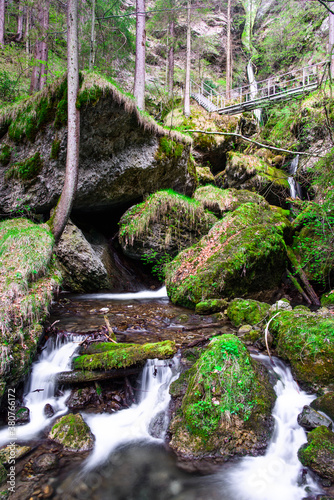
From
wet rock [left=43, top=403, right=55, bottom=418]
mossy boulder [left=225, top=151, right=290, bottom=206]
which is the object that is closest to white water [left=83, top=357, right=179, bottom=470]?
wet rock [left=43, top=403, right=55, bottom=418]

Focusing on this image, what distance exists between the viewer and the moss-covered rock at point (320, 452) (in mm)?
2490

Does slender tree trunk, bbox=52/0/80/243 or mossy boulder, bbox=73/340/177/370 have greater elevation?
slender tree trunk, bbox=52/0/80/243

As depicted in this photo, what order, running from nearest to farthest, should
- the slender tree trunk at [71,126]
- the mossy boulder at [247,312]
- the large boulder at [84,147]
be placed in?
the mossy boulder at [247,312] → the slender tree trunk at [71,126] → the large boulder at [84,147]

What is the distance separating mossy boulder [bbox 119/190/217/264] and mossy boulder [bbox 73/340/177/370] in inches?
205

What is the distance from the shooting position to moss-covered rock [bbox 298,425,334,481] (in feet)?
8.17

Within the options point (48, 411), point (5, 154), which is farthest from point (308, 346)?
point (5, 154)

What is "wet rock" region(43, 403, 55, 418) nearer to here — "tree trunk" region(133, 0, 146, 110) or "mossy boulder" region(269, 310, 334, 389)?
"mossy boulder" region(269, 310, 334, 389)

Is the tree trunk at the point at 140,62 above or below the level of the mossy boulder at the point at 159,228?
above

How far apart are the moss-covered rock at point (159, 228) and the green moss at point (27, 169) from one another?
2956 mm

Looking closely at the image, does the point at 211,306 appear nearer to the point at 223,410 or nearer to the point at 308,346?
the point at 308,346

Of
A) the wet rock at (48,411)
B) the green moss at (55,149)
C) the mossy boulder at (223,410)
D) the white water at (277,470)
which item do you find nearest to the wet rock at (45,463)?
the wet rock at (48,411)

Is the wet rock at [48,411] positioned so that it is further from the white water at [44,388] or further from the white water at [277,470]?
the white water at [277,470]

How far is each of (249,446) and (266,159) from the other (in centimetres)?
1433

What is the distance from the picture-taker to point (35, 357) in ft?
13.2
